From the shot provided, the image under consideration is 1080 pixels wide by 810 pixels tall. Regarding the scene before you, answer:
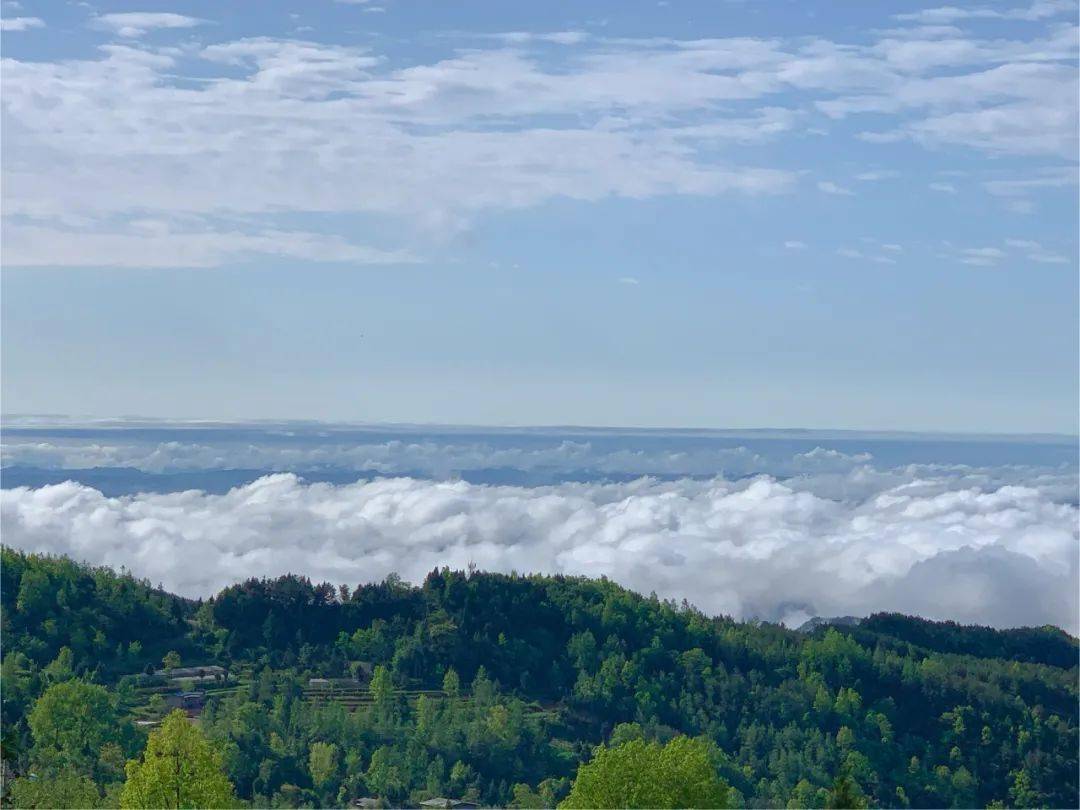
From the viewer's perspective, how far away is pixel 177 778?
3912cm

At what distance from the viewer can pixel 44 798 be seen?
48.3m

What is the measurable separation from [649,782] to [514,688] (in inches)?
2057

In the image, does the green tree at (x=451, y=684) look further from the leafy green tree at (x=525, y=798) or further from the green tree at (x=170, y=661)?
the leafy green tree at (x=525, y=798)

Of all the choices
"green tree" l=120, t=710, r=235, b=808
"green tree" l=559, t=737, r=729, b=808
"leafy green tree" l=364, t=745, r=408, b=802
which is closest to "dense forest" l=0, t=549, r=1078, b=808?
"leafy green tree" l=364, t=745, r=408, b=802

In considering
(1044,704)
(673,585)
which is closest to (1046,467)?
(673,585)

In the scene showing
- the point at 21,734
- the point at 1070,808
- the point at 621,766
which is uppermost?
the point at 621,766

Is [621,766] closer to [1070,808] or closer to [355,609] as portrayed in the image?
[1070,808]

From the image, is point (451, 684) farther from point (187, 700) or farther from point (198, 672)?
point (187, 700)

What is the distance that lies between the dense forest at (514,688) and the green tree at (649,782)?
90.4ft

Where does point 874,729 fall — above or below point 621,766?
below

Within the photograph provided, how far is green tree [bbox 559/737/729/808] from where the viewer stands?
1608 inches

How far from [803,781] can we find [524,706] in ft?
57.2

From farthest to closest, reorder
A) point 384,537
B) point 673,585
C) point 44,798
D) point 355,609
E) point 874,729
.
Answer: point 384,537, point 673,585, point 355,609, point 874,729, point 44,798

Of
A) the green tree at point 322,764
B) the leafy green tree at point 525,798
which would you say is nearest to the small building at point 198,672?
the green tree at point 322,764
